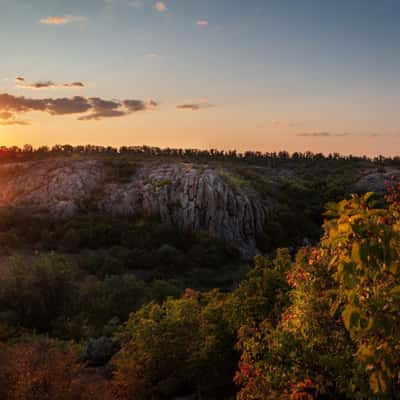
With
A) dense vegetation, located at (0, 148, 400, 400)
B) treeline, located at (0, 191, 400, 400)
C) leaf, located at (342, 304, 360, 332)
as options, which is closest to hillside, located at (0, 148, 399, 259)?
dense vegetation, located at (0, 148, 400, 400)

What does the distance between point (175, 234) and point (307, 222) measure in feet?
46.7

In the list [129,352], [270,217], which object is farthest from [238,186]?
[129,352]

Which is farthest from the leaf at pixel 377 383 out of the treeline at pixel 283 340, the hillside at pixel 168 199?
the hillside at pixel 168 199

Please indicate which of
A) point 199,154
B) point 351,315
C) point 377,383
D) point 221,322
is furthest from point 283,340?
point 199,154

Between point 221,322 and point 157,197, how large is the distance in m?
27.1

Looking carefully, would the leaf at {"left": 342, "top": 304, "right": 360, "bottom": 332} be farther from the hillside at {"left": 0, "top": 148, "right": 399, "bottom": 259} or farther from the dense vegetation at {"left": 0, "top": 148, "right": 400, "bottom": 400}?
the hillside at {"left": 0, "top": 148, "right": 399, "bottom": 259}

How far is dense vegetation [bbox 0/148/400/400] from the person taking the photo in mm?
4117

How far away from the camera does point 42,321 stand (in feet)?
60.0

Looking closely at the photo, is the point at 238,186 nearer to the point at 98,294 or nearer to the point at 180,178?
the point at 180,178

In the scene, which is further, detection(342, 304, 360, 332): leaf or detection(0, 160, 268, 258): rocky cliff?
detection(0, 160, 268, 258): rocky cliff

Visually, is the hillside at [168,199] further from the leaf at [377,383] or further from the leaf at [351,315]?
the leaf at [351,315]

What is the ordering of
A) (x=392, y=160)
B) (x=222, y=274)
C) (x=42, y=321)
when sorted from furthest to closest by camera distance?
(x=392, y=160) → (x=222, y=274) → (x=42, y=321)

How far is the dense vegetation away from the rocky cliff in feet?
20.3

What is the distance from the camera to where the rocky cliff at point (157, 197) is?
35.6 metres
